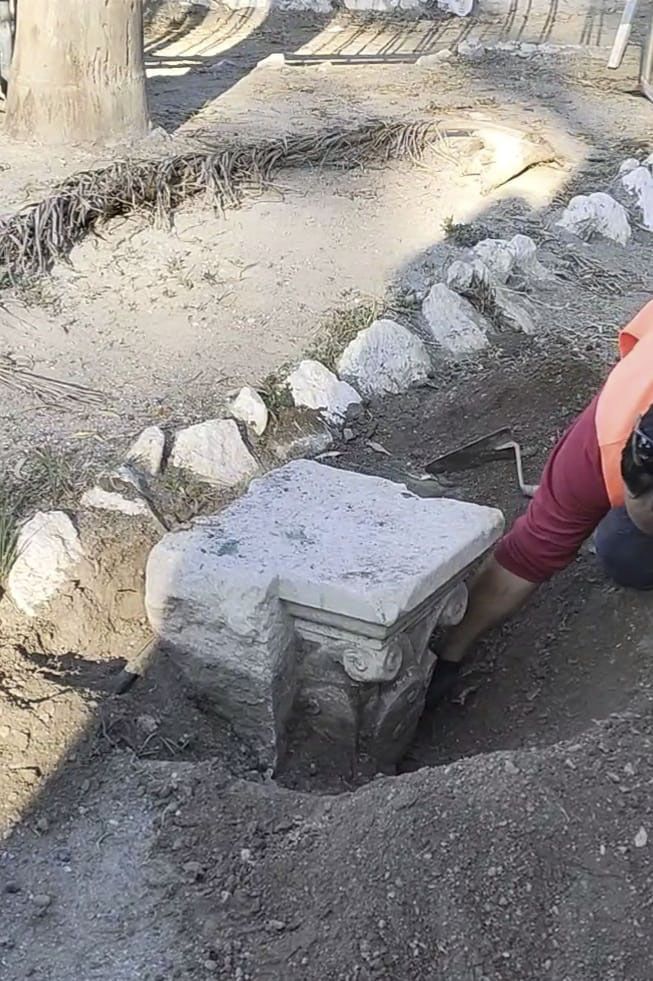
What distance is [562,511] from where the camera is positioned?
2908 millimetres

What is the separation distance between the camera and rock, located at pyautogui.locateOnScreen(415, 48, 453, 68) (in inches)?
301

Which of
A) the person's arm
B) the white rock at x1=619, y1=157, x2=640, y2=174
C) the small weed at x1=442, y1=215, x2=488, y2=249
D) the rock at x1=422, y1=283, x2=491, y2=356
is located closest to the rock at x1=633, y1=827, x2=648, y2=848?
the person's arm

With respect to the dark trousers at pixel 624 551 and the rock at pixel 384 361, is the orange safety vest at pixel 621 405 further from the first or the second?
the rock at pixel 384 361

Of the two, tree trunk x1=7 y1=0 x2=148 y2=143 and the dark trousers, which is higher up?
tree trunk x1=7 y1=0 x2=148 y2=143

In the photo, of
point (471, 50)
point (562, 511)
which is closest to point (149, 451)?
point (562, 511)

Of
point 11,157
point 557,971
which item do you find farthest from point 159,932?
point 11,157

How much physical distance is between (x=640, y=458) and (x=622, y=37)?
246 inches

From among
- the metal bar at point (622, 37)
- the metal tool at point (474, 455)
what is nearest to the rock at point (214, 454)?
the metal tool at point (474, 455)

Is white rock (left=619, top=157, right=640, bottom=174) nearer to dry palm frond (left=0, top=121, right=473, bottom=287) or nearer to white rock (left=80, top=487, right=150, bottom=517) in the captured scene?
dry palm frond (left=0, top=121, right=473, bottom=287)

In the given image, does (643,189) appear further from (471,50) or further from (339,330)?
(471,50)

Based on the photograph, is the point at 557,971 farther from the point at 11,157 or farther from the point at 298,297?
the point at 11,157

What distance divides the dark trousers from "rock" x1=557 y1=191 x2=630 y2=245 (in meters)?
2.65

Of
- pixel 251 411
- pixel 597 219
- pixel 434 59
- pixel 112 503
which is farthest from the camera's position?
pixel 434 59

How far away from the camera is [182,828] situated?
2.38m
